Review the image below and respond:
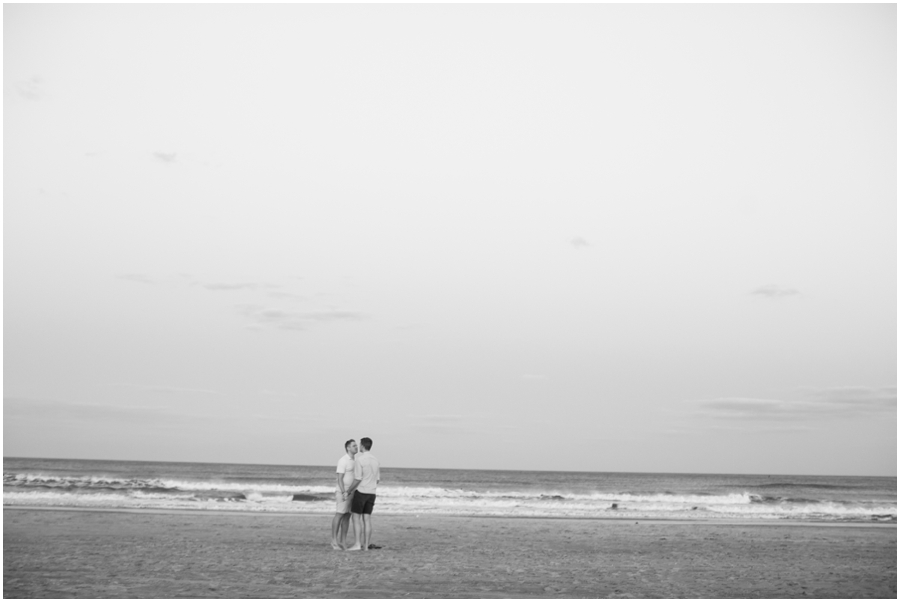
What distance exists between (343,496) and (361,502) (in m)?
0.26

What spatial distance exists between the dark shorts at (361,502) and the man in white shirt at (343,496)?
8 cm

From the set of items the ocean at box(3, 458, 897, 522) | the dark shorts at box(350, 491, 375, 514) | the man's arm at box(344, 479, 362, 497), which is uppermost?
the man's arm at box(344, 479, 362, 497)

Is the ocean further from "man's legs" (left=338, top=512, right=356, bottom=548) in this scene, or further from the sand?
"man's legs" (left=338, top=512, right=356, bottom=548)

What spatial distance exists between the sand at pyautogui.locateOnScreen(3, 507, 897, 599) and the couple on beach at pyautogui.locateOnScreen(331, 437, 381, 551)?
34cm

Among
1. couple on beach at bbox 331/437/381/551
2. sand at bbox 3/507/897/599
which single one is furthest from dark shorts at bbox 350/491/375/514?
sand at bbox 3/507/897/599

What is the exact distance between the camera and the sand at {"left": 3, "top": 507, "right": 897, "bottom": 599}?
8.07 m

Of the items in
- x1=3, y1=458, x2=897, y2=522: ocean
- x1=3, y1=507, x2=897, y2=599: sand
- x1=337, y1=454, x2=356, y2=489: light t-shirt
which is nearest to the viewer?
x1=3, y1=507, x2=897, y2=599: sand

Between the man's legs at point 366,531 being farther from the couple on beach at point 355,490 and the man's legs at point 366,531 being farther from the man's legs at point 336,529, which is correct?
the man's legs at point 336,529

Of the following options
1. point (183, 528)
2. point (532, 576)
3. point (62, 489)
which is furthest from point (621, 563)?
point (62, 489)

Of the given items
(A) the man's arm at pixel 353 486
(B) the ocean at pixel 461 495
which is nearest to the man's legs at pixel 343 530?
(A) the man's arm at pixel 353 486

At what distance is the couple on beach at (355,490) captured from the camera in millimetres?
10555

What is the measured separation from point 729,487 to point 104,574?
41.3 metres

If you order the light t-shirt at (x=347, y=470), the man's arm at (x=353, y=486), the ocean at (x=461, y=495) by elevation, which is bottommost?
the ocean at (x=461, y=495)

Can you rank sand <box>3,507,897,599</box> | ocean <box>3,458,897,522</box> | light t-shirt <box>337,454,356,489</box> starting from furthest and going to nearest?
ocean <box>3,458,897,522</box> → light t-shirt <box>337,454,356,489</box> → sand <box>3,507,897,599</box>
